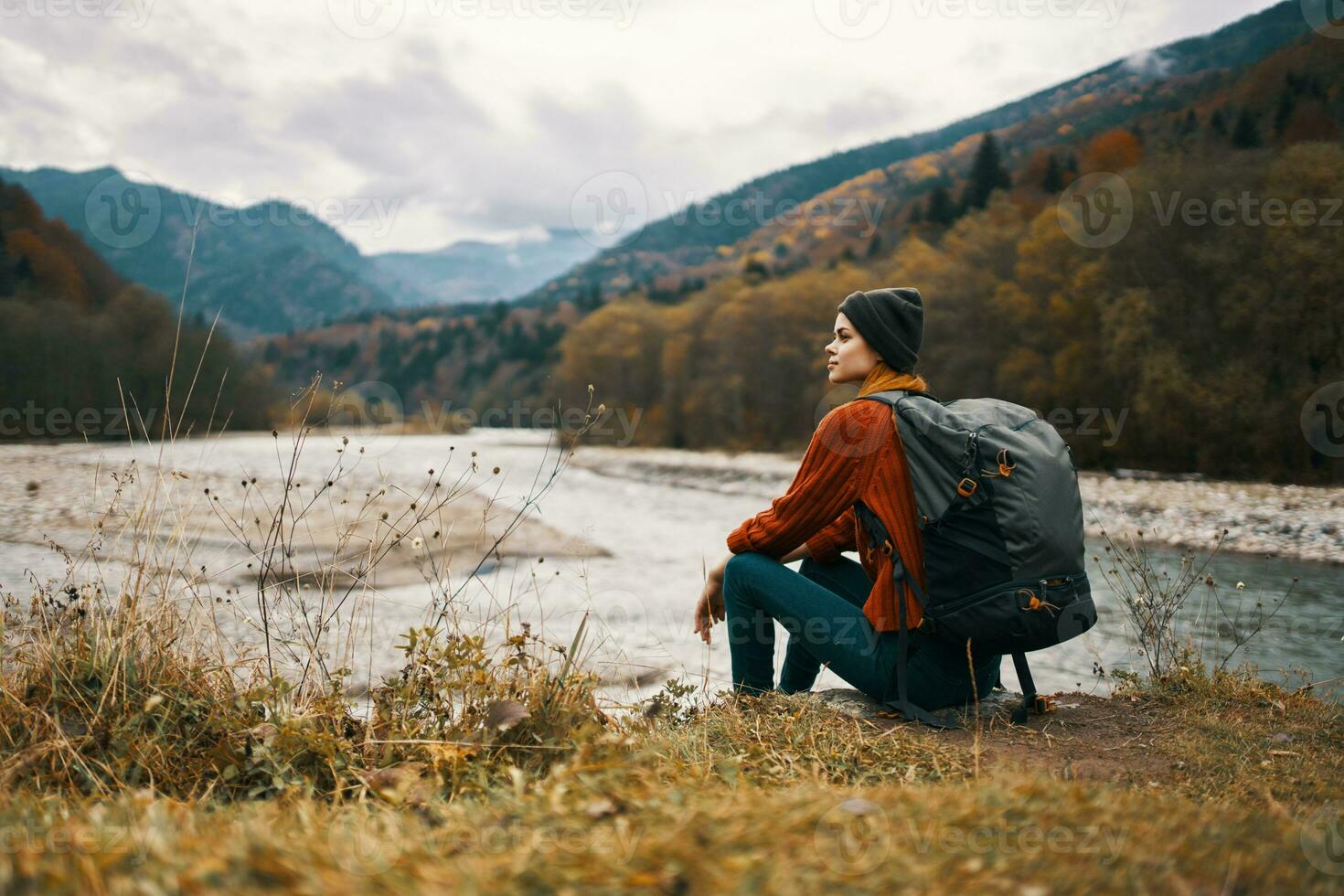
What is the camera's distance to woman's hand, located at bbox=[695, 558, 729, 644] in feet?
10.6

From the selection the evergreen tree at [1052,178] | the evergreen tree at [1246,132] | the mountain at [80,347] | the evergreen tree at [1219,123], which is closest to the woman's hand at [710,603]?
the mountain at [80,347]

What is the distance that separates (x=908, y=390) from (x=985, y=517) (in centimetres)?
56

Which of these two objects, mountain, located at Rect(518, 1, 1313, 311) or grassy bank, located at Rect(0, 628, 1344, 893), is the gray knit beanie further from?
mountain, located at Rect(518, 1, 1313, 311)

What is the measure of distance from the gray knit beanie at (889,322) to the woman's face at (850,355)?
0.09 ft

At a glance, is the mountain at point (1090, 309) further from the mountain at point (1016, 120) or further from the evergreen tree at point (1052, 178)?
the mountain at point (1016, 120)

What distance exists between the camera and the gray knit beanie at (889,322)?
2.87m

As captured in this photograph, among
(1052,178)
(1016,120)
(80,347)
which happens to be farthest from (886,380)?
(1016,120)

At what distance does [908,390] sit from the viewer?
2850 mm

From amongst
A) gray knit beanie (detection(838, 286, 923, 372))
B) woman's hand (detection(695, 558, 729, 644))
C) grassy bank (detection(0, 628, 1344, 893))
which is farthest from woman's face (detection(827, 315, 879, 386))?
grassy bank (detection(0, 628, 1344, 893))

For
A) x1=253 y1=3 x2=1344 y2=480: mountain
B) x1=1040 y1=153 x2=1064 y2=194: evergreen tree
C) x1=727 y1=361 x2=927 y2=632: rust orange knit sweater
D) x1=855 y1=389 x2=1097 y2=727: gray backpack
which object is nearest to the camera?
x1=855 y1=389 x2=1097 y2=727: gray backpack

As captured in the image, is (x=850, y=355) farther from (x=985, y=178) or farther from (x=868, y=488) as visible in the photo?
(x=985, y=178)

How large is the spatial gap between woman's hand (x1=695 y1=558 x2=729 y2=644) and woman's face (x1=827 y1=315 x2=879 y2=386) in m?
0.90

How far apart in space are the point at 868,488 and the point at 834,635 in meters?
0.62

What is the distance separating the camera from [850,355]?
9.64 feet
